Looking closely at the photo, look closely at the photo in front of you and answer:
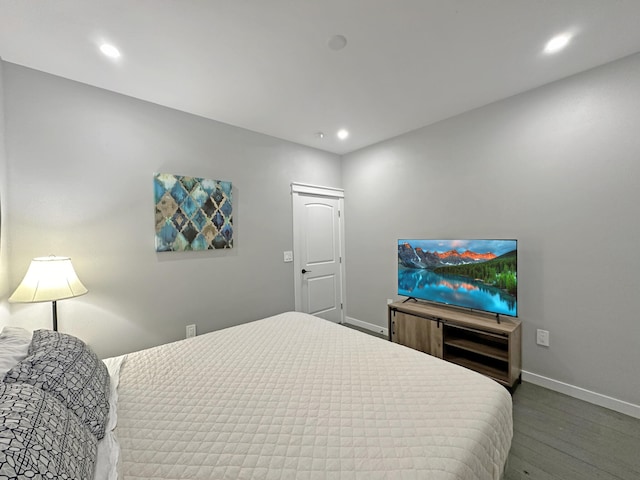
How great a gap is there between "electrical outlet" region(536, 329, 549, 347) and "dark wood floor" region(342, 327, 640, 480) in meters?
0.41

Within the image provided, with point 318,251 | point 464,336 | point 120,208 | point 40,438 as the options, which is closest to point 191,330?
point 120,208

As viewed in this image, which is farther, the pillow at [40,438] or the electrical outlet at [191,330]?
the electrical outlet at [191,330]

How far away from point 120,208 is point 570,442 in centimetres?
373

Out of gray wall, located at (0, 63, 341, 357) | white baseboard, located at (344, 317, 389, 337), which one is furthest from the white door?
gray wall, located at (0, 63, 341, 357)

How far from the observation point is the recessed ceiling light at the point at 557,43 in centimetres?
169

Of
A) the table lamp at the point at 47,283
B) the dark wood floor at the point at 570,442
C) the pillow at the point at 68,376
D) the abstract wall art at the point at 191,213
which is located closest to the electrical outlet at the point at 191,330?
the abstract wall art at the point at 191,213

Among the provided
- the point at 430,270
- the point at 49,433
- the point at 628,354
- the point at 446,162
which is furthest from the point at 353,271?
the point at 49,433

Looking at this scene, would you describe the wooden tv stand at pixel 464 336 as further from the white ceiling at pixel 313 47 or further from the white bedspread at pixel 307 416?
the white ceiling at pixel 313 47

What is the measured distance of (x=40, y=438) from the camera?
0.71m

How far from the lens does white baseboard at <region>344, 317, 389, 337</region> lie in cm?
352

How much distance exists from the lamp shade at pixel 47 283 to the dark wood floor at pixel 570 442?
292 centimetres

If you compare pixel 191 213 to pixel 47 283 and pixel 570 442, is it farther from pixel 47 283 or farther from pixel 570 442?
pixel 570 442

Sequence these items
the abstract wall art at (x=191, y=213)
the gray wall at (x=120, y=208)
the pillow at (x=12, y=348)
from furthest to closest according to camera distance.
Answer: the abstract wall art at (x=191, y=213), the gray wall at (x=120, y=208), the pillow at (x=12, y=348)

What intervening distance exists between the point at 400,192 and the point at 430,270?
1072mm
